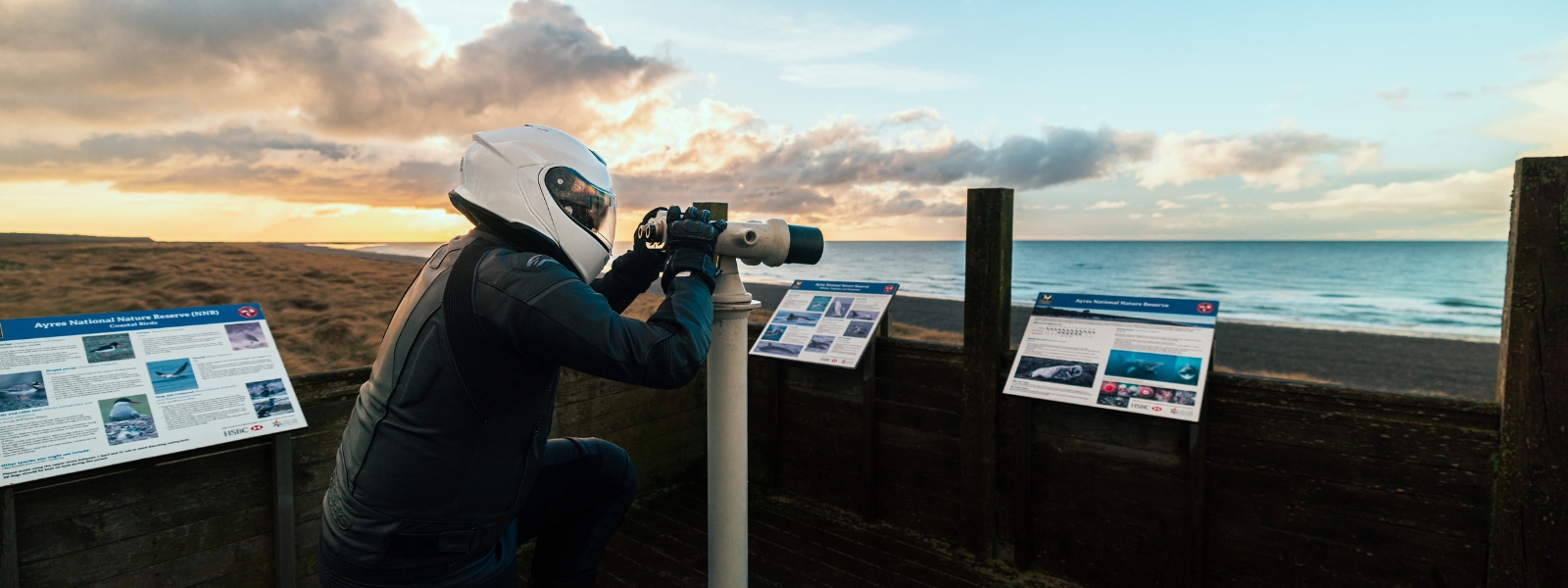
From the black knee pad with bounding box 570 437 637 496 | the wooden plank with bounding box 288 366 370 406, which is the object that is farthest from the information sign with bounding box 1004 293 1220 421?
the wooden plank with bounding box 288 366 370 406

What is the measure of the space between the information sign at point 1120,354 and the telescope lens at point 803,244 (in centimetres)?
136

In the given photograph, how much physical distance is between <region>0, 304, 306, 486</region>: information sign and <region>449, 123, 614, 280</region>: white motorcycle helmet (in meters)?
1.30

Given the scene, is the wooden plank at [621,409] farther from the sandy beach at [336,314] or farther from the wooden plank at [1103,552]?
the sandy beach at [336,314]

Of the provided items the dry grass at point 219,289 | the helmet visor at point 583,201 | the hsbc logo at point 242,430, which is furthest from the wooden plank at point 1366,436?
the dry grass at point 219,289

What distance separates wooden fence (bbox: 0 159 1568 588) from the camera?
83.5 inches

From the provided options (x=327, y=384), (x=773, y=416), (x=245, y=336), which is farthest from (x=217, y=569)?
(x=773, y=416)

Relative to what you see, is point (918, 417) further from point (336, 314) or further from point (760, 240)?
point (336, 314)

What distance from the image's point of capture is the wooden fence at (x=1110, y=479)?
2121 mm

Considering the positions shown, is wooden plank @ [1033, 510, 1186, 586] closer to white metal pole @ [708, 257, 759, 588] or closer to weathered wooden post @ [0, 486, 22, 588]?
white metal pole @ [708, 257, 759, 588]

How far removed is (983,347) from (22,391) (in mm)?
3279

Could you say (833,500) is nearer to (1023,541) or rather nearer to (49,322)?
(1023,541)

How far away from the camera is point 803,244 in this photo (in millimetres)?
2066

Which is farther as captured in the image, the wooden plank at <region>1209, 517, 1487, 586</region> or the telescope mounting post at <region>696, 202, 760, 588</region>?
the wooden plank at <region>1209, 517, 1487, 586</region>

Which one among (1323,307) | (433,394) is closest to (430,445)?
(433,394)
